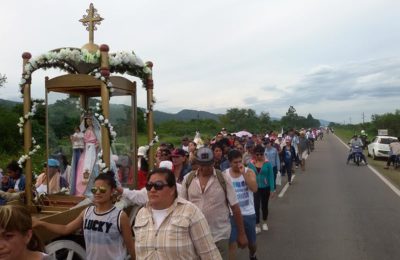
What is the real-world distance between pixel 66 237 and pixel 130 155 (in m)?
2.36

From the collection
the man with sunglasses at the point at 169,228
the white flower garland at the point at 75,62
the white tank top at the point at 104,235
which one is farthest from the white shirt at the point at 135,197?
the man with sunglasses at the point at 169,228

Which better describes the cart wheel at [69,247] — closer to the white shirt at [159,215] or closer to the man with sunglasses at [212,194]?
the man with sunglasses at [212,194]

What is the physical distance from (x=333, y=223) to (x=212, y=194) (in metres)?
4.99

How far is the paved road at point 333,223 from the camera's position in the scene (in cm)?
677

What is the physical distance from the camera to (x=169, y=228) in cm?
294

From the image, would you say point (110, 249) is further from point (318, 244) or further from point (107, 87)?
point (318, 244)

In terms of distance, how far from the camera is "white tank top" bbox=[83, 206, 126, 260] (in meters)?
3.79

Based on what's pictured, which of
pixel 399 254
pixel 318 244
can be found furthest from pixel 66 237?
pixel 399 254

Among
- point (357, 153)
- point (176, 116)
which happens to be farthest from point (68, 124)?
point (176, 116)

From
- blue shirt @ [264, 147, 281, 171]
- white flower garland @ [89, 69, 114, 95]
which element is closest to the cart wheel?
white flower garland @ [89, 69, 114, 95]

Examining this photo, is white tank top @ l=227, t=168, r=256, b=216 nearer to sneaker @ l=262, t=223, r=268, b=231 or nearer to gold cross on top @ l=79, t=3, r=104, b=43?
sneaker @ l=262, t=223, r=268, b=231

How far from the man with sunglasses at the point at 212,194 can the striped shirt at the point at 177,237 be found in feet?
4.76

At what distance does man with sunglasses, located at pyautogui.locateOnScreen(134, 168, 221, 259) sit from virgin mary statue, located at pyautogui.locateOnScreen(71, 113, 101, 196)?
11.6 ft

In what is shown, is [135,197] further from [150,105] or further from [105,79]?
[150,105]
